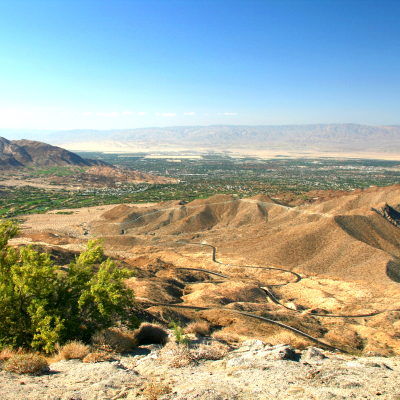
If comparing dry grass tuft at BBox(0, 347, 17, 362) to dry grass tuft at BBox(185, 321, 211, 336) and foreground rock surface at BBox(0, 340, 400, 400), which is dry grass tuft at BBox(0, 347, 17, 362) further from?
dry grass tuft at BBox(185, 321, 211, 336)

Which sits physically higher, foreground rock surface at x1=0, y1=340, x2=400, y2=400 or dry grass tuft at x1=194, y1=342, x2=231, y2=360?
foreground rock surface at x1=0, y1=340, x2=400, y2=400

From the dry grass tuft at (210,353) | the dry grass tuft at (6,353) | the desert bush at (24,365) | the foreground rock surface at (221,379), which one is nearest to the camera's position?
the foreground rock surface at (221,379)

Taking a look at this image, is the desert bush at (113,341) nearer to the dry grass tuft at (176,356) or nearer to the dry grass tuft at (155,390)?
the dry grass tuft at (176,356)

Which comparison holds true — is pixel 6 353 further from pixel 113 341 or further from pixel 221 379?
pixel 221 379

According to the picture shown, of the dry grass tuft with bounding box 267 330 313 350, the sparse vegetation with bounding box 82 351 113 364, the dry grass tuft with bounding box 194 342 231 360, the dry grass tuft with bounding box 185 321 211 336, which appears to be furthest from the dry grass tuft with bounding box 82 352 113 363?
the dry grass tuft with bounding box 267 330 313 350

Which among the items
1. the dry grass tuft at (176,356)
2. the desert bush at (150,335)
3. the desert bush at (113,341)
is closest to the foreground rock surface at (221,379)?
the dry grass tuft at (176,356)

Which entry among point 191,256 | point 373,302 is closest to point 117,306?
point 373,302

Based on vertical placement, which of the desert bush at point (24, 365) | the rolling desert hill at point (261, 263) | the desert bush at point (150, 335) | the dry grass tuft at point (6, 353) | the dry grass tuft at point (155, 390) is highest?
the dry grass tuft at point (155, 390)

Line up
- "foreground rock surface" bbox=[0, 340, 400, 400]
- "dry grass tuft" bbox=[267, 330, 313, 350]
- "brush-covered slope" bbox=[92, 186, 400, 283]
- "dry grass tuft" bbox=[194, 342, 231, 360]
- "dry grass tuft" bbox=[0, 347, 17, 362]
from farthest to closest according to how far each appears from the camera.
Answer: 1. "brush-covered slope" bbox=[92, 186, 400, 283]
2. "dry grass tuft" bbox=[267, 330, 313, 350]
3. "dry grass tuft" bbox=[194, 342, 231, 360]
4. "dry grass tuft" bbox=[0, 347, 17, 362]
5. "foreground rock surface" bbox=[0, 340, 400, 400]
